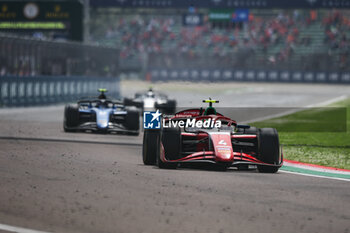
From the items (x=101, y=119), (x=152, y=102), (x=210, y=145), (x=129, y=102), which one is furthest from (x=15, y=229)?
(x=129, y=102)

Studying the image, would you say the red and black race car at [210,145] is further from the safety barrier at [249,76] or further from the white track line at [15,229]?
the safety barrier at [249,76]

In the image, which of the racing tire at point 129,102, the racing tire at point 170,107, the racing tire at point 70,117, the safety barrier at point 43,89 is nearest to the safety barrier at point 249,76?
the safety barrier at point 43,89

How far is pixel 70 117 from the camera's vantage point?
1752cm

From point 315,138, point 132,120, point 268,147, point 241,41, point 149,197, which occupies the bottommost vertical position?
point 315,138

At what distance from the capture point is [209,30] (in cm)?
6556

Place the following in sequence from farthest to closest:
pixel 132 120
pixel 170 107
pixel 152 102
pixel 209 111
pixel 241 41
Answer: pixel 241 41 < pixel 170 107 < pixel 152 102 < pixel 132 120 < pixel 209 111

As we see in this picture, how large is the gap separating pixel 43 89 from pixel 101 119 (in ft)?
46.4

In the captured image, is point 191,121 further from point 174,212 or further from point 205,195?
point 174,212

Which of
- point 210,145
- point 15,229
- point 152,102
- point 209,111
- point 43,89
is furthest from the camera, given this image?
point 43,89

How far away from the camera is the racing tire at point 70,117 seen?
17406 millimetres

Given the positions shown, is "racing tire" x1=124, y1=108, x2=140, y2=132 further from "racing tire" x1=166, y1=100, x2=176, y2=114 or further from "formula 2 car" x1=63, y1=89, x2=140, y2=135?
"racing tire" x1=166, y1=100, x2=176, y2=114

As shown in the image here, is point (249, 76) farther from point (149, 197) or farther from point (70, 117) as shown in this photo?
point (149, 197)

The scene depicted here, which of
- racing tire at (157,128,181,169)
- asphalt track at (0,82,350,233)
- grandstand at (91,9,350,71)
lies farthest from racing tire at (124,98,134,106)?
grandstand at (91,9,350,71)

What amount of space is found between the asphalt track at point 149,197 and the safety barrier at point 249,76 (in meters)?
50.1
